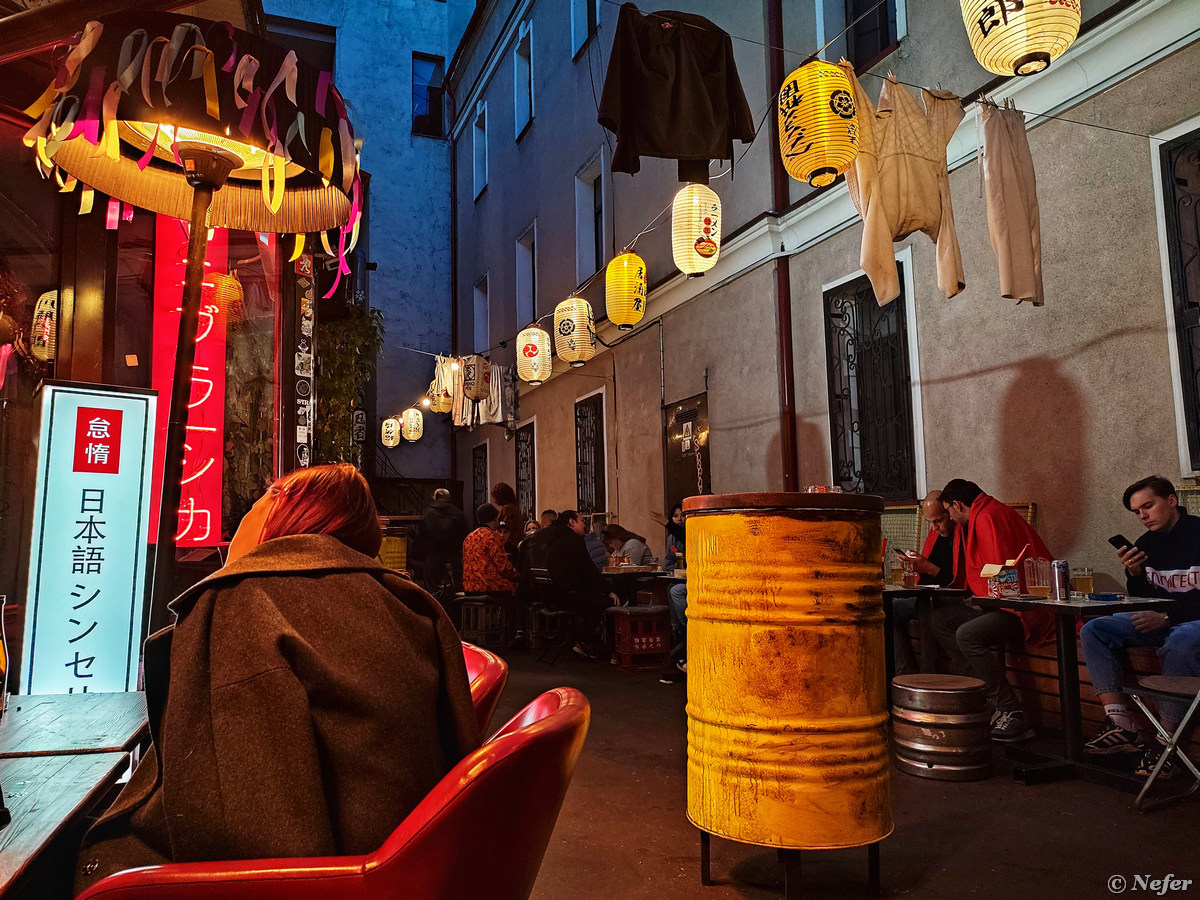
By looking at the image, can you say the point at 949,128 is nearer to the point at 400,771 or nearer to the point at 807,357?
the point at 807,357

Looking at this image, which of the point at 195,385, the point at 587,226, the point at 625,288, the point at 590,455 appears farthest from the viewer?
the point at 587,226

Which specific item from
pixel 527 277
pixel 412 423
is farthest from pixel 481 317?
pixel 412 423

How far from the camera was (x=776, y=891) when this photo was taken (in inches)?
115

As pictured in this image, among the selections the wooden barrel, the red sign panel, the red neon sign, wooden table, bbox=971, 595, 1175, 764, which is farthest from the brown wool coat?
the red neon sign

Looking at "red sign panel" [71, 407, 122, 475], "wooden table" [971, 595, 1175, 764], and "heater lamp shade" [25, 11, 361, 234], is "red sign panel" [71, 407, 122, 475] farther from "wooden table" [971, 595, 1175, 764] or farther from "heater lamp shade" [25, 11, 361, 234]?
"wooden table" [971, 595, 1175, 764]

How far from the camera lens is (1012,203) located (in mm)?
5375

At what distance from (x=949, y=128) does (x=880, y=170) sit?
2.01 feet

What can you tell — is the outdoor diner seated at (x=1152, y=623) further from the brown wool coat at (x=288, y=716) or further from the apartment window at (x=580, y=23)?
the apartment window at (x=580, y=23)

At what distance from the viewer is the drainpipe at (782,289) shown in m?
8.34

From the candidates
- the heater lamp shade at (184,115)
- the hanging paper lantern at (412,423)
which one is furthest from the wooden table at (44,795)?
the hanging paper lantern at (412,423)

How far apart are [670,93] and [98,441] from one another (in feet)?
16.7

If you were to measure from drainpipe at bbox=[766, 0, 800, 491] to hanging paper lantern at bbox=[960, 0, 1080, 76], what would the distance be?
12.5ft

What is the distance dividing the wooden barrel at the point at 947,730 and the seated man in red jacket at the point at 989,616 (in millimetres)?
574

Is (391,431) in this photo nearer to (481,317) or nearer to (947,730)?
(481,317)
